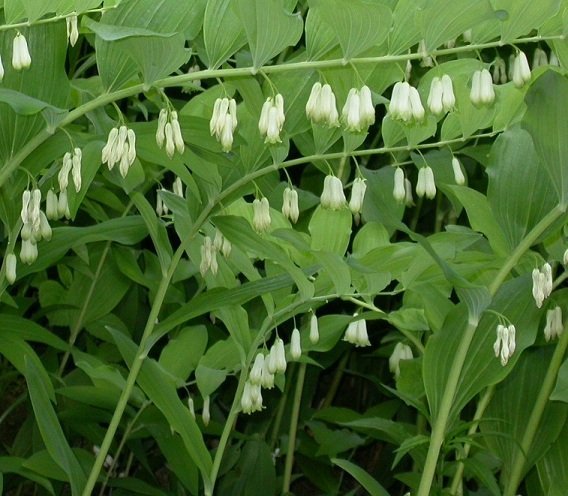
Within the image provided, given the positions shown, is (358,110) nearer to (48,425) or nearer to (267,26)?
(267,26)

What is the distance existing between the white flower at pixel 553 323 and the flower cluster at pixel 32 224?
3.20 ft

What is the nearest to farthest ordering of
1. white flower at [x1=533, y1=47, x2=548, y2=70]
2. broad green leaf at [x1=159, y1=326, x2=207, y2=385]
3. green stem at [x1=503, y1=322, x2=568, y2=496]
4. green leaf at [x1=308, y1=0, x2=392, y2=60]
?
1. green leaf at [x1=308, y1=0, x2=392, y2=60]
2. green stem at [x1=503, y1=322, x2=568, y2=496]
3. broad green leaf at [x1=159, y1=326, x2=207, y2=385]
4. white flower at [x1=533, y1=47, x2=548, y2=70]

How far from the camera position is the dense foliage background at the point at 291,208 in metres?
1.53

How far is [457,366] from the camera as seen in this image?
6.11ft

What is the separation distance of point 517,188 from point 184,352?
0.84m

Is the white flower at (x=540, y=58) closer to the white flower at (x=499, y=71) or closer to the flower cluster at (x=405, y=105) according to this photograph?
the white flower at (x=499, y=71)

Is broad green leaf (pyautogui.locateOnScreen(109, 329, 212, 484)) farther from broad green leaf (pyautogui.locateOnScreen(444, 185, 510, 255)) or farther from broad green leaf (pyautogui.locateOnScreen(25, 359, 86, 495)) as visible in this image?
broad green leaf (pyautogui.locateOnScreen(444, 185, 510, 255))

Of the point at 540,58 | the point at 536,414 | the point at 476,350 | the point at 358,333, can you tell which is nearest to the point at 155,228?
the point at 358,333

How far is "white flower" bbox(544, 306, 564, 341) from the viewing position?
1.95 metres

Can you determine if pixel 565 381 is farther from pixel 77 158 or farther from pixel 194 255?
pixel 77 158

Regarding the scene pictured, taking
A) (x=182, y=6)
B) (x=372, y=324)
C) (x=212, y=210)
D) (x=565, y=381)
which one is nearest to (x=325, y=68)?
(x=182, y=6)

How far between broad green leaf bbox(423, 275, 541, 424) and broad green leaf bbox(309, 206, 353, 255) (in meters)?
0.26

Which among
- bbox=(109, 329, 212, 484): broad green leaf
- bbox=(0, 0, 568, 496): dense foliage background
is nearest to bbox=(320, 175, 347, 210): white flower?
bbox=(0, 0, 568, 496): dense foliage background

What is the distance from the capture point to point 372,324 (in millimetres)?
3357
